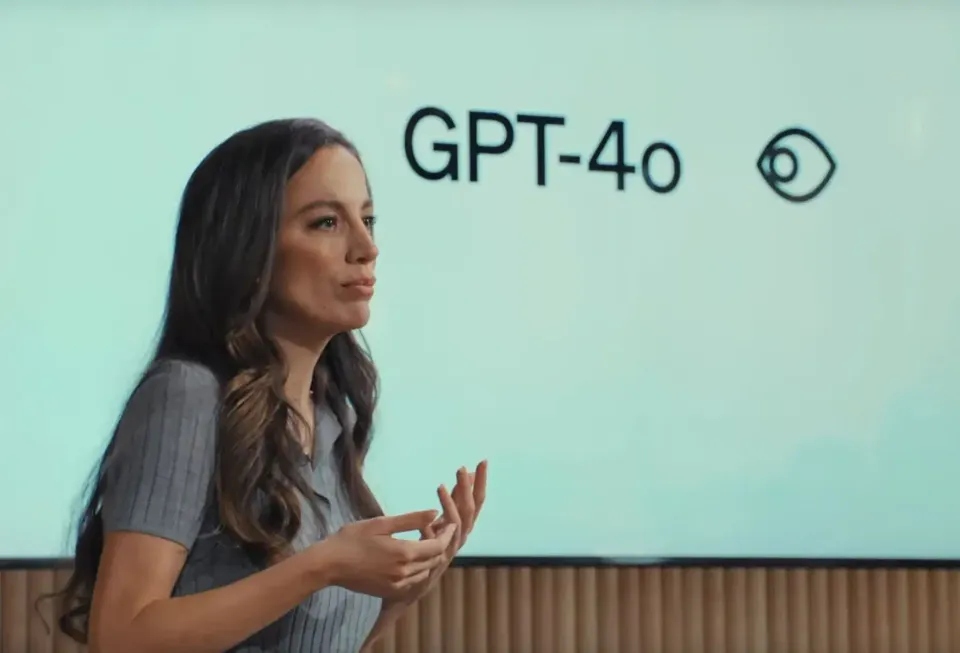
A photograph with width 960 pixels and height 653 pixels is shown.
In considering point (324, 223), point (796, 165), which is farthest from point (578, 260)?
point (324, 223)

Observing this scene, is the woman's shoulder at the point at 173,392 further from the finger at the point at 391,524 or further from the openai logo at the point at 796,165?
the openai logo at the point at 796,165

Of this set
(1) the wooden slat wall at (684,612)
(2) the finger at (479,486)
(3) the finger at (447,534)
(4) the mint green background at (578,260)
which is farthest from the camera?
(1) the wooden slat wall at (684,612)

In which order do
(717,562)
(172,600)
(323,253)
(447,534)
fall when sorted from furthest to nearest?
(717,562) → (323,253) → (447,534) → (172,600)

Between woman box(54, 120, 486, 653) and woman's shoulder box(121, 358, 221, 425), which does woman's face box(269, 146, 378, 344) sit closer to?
woman box(54, 120, 486, 653)

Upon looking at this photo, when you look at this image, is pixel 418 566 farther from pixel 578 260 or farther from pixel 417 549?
pixel 578 260

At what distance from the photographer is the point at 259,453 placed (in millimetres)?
1179

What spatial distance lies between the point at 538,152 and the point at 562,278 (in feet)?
0.72

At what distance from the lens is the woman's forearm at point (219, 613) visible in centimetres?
107

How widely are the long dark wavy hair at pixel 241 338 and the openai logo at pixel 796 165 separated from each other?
97 cm

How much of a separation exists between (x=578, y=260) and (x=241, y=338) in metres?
0.86

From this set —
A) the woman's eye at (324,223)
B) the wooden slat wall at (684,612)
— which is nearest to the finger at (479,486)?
the woman's eye at (324,223)

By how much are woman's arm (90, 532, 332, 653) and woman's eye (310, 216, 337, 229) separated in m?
0.41

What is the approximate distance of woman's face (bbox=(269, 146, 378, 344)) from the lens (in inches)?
52.4

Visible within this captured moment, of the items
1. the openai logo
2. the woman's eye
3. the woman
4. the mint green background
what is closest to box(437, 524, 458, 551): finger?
the woman
